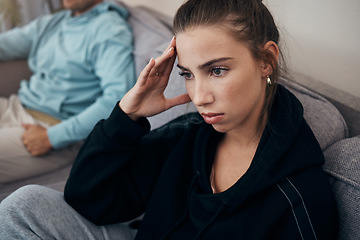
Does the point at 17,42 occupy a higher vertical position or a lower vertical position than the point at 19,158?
higher

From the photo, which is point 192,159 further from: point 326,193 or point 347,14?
point 347,14

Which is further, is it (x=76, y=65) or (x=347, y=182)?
(x=76, y=65)

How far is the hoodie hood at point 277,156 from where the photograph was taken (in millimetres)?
716

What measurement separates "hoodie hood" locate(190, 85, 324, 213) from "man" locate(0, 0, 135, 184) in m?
0.80

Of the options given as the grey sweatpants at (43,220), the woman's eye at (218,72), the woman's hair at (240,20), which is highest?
the woman's hair at (240,20)

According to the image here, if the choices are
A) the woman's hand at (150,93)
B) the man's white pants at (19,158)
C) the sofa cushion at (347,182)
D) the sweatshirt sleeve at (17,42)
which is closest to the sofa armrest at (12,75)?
the sweatshirt sleeve at (17,42)

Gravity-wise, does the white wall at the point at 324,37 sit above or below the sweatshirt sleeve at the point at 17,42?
above

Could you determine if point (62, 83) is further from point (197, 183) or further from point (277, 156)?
point (277, 156)

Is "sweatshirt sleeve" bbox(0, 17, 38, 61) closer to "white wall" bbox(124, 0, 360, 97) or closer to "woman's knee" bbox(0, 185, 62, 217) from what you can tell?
"woman's knee" bbox(0, 185, 62, 217)

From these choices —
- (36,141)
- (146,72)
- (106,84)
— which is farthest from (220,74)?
(36,141)

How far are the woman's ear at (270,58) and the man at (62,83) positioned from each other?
31.5 inches

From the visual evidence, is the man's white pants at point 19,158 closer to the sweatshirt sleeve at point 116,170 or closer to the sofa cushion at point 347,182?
the sweatshirt sleeve at point 116,170

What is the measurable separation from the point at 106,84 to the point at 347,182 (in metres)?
1.07

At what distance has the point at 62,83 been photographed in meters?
1.65
